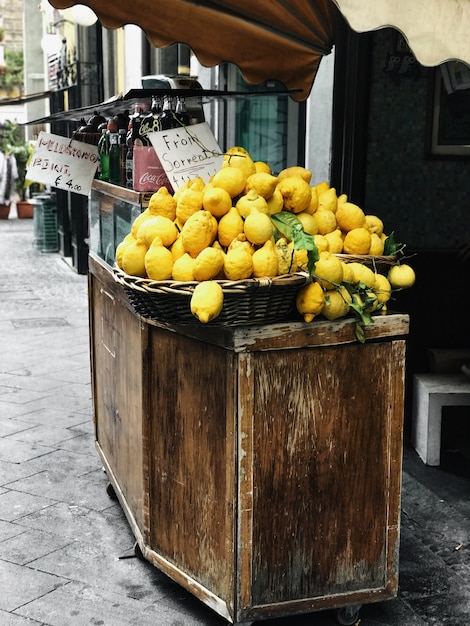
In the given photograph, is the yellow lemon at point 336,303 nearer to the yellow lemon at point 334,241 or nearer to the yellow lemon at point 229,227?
the yellow lemon at point 334,241

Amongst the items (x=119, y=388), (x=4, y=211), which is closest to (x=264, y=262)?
(x=119, y=388)

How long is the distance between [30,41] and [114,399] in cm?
1949

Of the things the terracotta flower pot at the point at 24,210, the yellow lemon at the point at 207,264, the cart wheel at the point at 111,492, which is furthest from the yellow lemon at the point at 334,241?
the terracotta flower pot at the point at 24,210

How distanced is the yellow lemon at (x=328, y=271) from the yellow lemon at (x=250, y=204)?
0.27 meters

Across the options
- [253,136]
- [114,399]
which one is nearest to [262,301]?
[114,399]

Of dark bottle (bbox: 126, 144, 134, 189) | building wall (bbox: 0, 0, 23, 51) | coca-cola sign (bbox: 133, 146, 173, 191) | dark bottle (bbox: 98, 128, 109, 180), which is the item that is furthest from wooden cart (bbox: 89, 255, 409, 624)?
building wall (bbox: 0, 0, 23, 51)

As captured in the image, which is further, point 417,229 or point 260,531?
point 417,229

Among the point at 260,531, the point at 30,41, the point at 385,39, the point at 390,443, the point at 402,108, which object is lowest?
the point at 260,531

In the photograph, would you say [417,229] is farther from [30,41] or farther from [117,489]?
[30,41]

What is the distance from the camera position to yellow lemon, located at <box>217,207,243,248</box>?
2762 millimetres

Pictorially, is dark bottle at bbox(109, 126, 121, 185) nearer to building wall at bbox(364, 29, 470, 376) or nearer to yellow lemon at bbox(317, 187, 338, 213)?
yellow lemon at bbox(317, 187, 338, 213)

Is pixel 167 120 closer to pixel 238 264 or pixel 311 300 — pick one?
pixel 238 264

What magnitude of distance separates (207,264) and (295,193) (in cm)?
53

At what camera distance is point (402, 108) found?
4910 millimetres
